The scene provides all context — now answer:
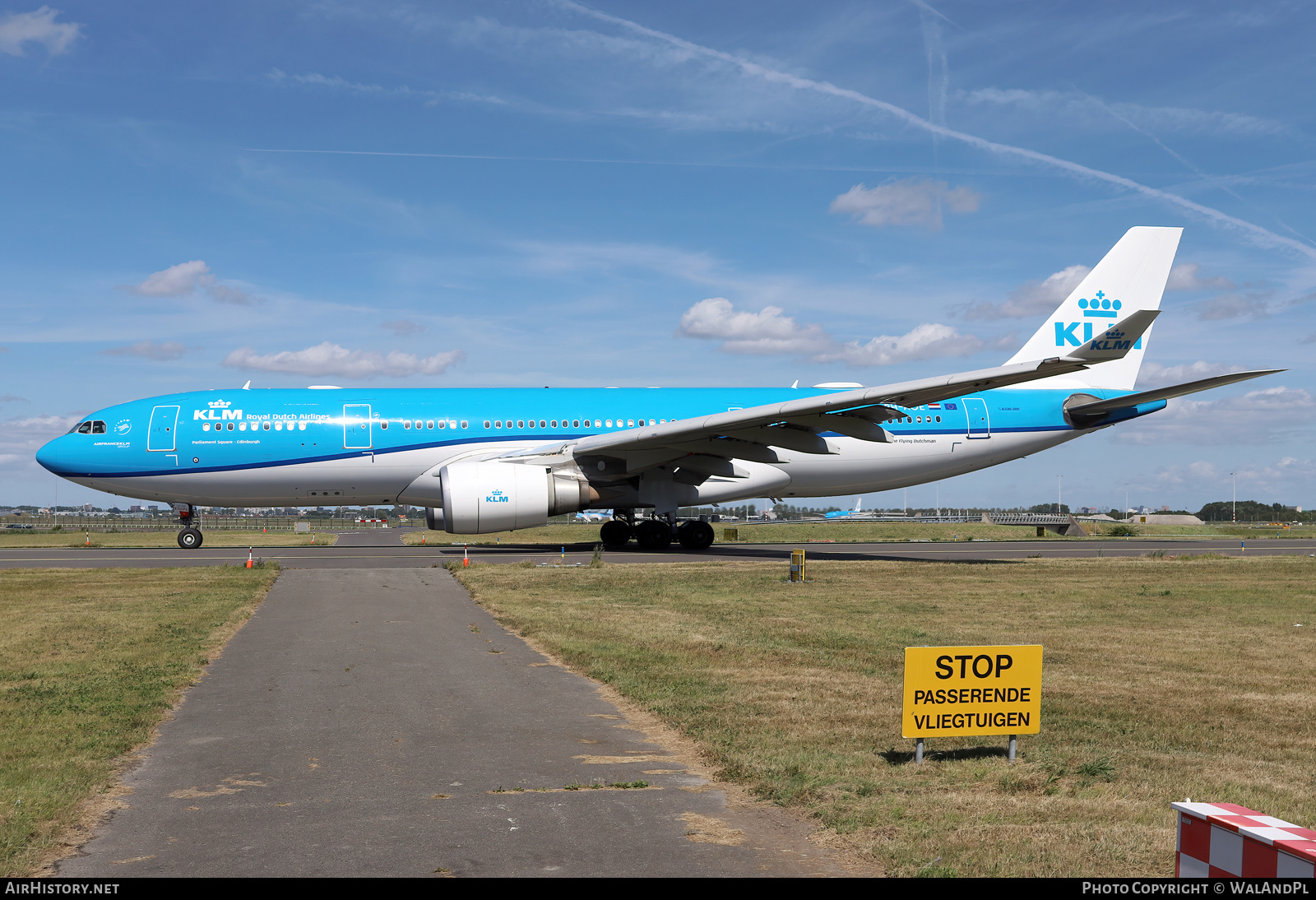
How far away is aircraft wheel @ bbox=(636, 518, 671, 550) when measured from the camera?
27.7 metres

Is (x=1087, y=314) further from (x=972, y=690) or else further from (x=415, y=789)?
(x=415, y=789)

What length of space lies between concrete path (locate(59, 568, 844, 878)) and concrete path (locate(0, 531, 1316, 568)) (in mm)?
14257

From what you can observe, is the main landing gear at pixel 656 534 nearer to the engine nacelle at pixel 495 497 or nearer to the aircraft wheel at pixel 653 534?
the aircraft wheel at pixel 653 534

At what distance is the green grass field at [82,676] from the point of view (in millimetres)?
5461

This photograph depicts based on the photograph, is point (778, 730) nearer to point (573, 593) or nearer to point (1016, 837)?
point (1016, 837)

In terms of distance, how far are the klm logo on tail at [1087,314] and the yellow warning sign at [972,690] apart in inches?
991

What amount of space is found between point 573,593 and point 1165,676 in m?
9.67

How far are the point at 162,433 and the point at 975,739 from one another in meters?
25.6

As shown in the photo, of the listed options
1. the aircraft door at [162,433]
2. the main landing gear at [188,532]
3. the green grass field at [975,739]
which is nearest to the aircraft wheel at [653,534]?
the green grass field at [975,739]

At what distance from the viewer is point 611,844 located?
4902 millimetres

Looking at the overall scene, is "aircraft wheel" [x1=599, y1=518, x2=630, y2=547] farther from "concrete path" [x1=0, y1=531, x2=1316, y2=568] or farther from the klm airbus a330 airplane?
"concrete path" [x1=0, y1=531, x2=1316, y2=568]

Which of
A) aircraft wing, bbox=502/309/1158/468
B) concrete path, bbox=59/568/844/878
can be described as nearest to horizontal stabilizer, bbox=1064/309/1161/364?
aircraft wing, bbox=502/309/1158/468

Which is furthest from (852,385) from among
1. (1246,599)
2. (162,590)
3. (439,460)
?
(162,590)

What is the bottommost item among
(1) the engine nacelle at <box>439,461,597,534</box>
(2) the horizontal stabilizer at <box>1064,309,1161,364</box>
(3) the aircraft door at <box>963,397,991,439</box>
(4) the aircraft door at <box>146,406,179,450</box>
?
(1) the engine nacelle at <box>439,461,597,534</box>
